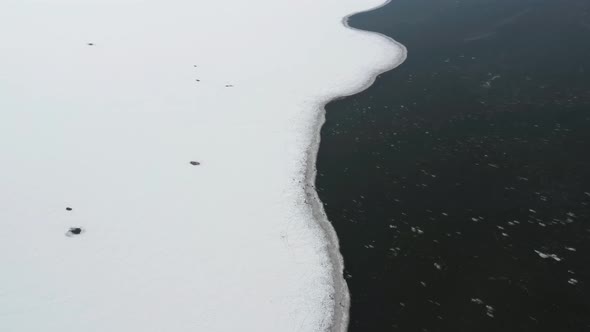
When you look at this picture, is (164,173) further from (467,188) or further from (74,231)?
(467,188)

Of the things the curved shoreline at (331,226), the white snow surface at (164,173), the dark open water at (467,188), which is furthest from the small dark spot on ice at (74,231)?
the dark open water at (467,188)

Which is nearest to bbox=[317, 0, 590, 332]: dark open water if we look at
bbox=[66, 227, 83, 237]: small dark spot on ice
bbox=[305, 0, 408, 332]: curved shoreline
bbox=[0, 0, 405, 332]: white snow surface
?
bbox=[305, 0, 408, 332]: curved shoreline

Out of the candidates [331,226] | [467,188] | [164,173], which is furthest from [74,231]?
[467,188]

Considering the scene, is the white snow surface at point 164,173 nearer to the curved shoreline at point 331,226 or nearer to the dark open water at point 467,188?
the curved shoreline at point 331,226

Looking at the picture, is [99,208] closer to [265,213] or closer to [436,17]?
[265,213]

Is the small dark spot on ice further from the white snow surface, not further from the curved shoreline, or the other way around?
the curved shoreline

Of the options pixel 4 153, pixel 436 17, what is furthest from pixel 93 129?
pixel 436 17
